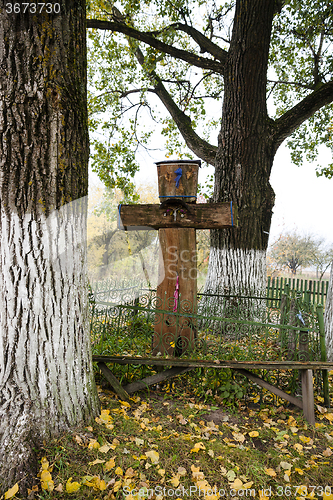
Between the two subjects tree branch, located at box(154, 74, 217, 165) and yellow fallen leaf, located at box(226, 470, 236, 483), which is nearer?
yellow fallen leaf, located at box(226, 470, 236, 483)

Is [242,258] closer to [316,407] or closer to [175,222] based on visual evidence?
[175,222]

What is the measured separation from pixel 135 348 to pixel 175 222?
1.86 metres

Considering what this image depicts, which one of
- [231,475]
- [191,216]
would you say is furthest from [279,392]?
[191,216]

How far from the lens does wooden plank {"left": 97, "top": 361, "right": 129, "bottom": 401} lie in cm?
345

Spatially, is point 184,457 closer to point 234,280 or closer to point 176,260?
point 176,260

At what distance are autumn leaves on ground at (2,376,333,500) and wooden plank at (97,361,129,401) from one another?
3.7 inches

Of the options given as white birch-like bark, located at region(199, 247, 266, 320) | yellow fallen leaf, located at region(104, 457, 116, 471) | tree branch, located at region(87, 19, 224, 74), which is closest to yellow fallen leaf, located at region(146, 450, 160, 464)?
yellow fallen leaf, located at region(104, 457, 116, 471)

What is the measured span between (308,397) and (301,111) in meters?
5.94

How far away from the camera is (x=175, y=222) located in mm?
4516

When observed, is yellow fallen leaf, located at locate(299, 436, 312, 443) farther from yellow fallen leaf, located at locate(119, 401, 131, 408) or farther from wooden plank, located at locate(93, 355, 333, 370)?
yellow fallen leaf, located at locate(119, 401, 131, 408)

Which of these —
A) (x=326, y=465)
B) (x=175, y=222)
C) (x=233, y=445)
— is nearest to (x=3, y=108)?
(x=175, y=222)

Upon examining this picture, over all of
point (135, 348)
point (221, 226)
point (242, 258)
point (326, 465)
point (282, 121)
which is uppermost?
point (282, 121)

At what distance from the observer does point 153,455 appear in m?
2.57

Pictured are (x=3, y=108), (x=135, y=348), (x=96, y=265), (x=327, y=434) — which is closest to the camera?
(x=3, y=108)
